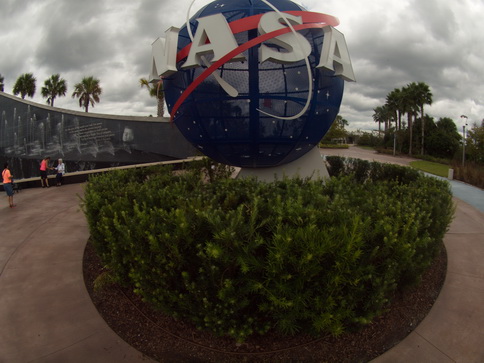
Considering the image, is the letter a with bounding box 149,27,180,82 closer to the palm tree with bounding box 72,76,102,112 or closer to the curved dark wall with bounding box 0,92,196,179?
the curved dark wall with bounding box 0,92,196,179

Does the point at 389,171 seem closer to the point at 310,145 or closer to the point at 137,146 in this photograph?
the point at 310,145

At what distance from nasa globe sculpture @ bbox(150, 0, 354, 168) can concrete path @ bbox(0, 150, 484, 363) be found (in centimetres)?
413

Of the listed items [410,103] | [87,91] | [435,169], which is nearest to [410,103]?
[410,103]

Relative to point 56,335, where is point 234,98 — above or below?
above

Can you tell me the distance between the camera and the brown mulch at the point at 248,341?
13.6 feet

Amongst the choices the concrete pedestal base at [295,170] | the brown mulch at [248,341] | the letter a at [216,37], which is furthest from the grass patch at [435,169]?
the letter a at [216,37]

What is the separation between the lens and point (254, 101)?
6.20 metres

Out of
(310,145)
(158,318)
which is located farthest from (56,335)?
(310,145)

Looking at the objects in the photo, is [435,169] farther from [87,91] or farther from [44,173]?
[87,91]

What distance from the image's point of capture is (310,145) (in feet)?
25.9

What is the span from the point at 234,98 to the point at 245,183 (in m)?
1.75

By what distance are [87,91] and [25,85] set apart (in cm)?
1471

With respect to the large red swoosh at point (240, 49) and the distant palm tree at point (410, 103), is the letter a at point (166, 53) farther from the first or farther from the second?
the distant palm tree at point (410, 103)

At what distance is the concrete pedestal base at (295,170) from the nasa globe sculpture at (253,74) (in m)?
1.03
